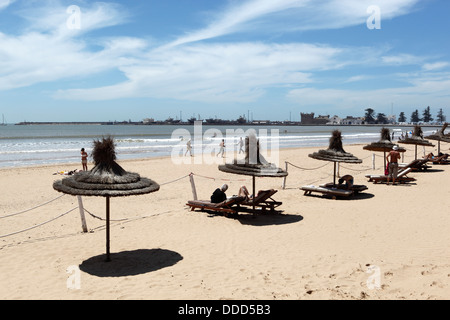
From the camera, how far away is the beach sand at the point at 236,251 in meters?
5.89

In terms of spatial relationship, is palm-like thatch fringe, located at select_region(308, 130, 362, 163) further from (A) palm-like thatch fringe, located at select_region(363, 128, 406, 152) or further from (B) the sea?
(A) palm-like thatch fringe, located at select_region(363, 128, 406, 152)

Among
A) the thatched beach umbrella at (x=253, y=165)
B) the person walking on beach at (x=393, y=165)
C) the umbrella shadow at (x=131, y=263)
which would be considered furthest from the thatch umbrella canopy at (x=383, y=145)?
the umbrella shadow at (x=131, y=263)

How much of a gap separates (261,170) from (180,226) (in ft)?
8.84

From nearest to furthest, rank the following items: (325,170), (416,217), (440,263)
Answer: (440,263) → (416,217) → (325,170)

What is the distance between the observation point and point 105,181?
6.64 meters

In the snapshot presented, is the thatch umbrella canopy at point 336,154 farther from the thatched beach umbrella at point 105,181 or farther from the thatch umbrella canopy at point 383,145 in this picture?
the thatched beach umbrella at point 105,181

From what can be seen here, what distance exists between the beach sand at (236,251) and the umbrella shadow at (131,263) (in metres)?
0.02

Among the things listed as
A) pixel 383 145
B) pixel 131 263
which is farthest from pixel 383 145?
pixel 131 263

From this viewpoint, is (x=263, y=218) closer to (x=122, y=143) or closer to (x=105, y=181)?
(x=105, y=181)

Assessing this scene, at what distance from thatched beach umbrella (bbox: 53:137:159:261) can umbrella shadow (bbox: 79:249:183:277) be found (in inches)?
54.7
